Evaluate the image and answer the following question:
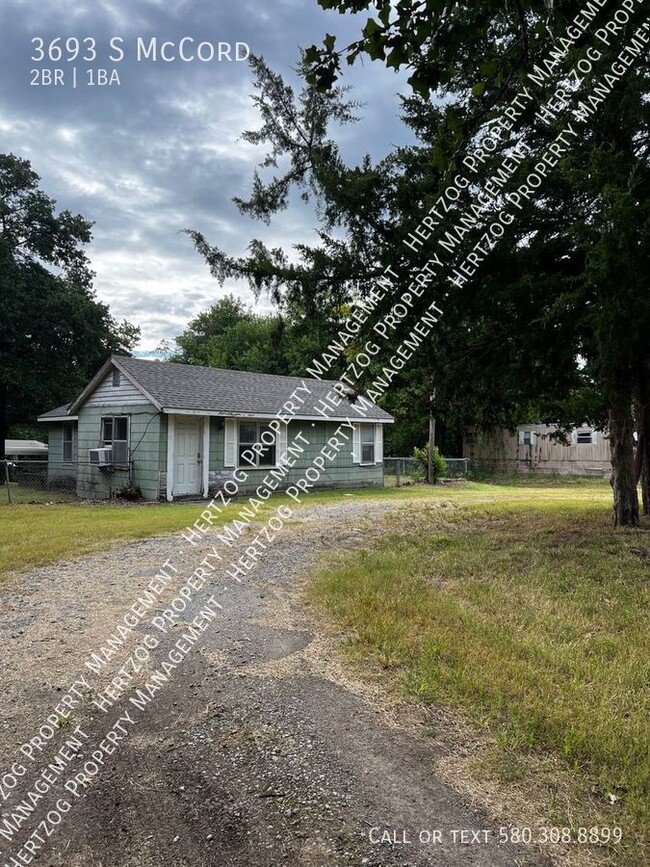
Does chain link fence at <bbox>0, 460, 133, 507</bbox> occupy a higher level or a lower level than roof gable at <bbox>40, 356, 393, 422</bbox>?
lower

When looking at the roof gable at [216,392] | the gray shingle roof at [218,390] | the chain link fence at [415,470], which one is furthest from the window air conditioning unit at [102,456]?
the chain link fence at [415,470]

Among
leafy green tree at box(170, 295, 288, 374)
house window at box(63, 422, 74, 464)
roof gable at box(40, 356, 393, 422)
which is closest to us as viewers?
roof gable at box(40, 356, 393, 422)

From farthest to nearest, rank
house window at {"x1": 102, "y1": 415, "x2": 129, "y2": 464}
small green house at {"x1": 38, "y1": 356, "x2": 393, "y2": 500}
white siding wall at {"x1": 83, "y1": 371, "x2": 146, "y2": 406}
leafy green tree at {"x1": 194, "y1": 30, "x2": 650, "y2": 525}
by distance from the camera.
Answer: house window at {"x1": 102, "y1": 415, "x2": 129, "y2": 464} → white siding wall at {"x1": 83, "y1": 371, "x2": 146, "y2": 406} → small green house at {"x1": 38, "y1": 356, "x2": 393, "y2": 500} → leafy green tree at {"x1": 194, "y1": 30, "x2": 650, "y2": 525}

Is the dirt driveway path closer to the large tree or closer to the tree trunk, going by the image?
the tree trunk

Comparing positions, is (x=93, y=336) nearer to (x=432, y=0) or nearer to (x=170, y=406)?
(x=170, y=406)

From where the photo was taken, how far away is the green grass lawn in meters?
2.40

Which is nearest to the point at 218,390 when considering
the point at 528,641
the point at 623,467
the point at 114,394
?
the point at 114,394

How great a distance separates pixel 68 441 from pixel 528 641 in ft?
57.5

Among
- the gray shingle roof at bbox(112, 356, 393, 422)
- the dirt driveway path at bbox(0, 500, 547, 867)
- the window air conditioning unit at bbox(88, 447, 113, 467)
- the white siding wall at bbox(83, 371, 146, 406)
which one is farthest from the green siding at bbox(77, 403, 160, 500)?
the dirt driveway path at bbox(0, 500, 547, 867)

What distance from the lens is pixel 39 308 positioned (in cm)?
2198

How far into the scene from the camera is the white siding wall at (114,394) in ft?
46.1

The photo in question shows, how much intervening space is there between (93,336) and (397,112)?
1883cm

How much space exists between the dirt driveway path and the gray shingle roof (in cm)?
988

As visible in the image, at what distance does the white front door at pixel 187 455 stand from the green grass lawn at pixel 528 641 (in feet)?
24.9
